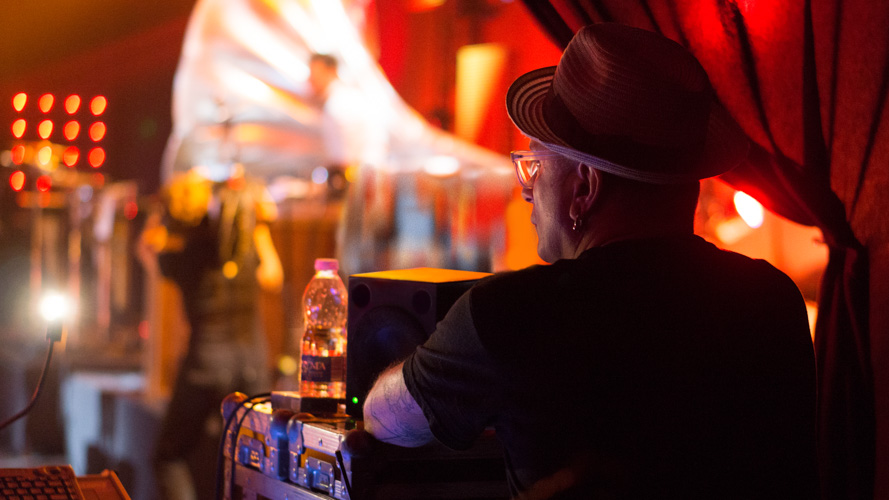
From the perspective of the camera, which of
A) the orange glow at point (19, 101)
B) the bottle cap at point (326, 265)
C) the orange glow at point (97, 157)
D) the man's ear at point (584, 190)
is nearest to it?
the man's ear at point (584, 190)

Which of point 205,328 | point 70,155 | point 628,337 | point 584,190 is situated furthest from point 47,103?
point 628,337

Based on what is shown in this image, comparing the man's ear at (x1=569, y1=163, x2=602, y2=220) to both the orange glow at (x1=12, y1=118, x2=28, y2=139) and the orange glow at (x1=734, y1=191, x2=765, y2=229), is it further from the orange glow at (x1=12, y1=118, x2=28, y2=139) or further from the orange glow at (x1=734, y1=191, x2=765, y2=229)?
the orange glow at (x1=12, y1=118, x2=28, y2=139)

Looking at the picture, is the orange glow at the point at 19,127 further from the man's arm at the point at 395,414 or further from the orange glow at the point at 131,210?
the man's arm at the point at 395,414

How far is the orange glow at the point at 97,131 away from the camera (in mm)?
4617

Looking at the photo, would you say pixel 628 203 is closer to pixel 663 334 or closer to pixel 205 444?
pixel 663 334

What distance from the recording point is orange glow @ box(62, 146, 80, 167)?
4504mm

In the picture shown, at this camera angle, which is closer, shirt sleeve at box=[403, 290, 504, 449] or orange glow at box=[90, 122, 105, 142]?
shirt sleeve at box=[403, 290, 504, 449]

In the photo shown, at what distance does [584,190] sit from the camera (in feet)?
3.43

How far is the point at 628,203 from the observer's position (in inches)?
39.6

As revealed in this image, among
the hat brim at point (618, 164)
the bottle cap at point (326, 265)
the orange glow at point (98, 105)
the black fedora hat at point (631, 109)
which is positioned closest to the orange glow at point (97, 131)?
the orange glow at point (98, 105)

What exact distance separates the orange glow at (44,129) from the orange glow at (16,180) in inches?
10.1

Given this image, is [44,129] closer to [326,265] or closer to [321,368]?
[326,265]

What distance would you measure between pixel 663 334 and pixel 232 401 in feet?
3.43

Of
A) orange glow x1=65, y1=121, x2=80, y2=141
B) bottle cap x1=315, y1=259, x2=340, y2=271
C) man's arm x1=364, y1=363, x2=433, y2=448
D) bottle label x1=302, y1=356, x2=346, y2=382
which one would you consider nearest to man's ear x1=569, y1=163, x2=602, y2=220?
man's arm x1=364, y1=363, x2=433, y2=448
